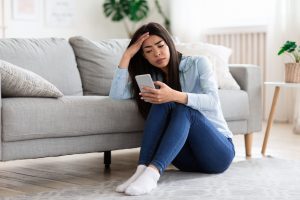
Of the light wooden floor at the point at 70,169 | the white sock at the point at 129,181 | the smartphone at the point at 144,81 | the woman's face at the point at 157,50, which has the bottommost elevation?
the light wooden floor at the point at 70,169

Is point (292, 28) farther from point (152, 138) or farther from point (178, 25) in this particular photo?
point (152, 138)

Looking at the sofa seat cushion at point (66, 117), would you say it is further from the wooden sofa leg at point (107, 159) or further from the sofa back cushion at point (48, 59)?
the sofa back cushion at point (48, 59)

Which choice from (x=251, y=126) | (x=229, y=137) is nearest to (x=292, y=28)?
(x=251, y=126)

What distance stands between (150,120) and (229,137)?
454mm

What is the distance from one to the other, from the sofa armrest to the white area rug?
672 millimetres

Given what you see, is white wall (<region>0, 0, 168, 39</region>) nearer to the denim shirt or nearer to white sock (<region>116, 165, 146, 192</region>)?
the denim shirt

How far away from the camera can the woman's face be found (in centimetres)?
263

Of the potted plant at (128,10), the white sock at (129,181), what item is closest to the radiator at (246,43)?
the potted plant at (128,10)

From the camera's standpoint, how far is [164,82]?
9.01 feet

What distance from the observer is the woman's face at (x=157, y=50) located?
2.63m

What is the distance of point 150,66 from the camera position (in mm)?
2768

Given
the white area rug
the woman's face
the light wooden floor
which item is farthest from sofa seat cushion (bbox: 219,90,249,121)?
the woman's face

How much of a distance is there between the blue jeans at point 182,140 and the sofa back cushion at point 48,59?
2.82ft

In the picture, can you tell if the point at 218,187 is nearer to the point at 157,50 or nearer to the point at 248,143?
the point at 157,50
